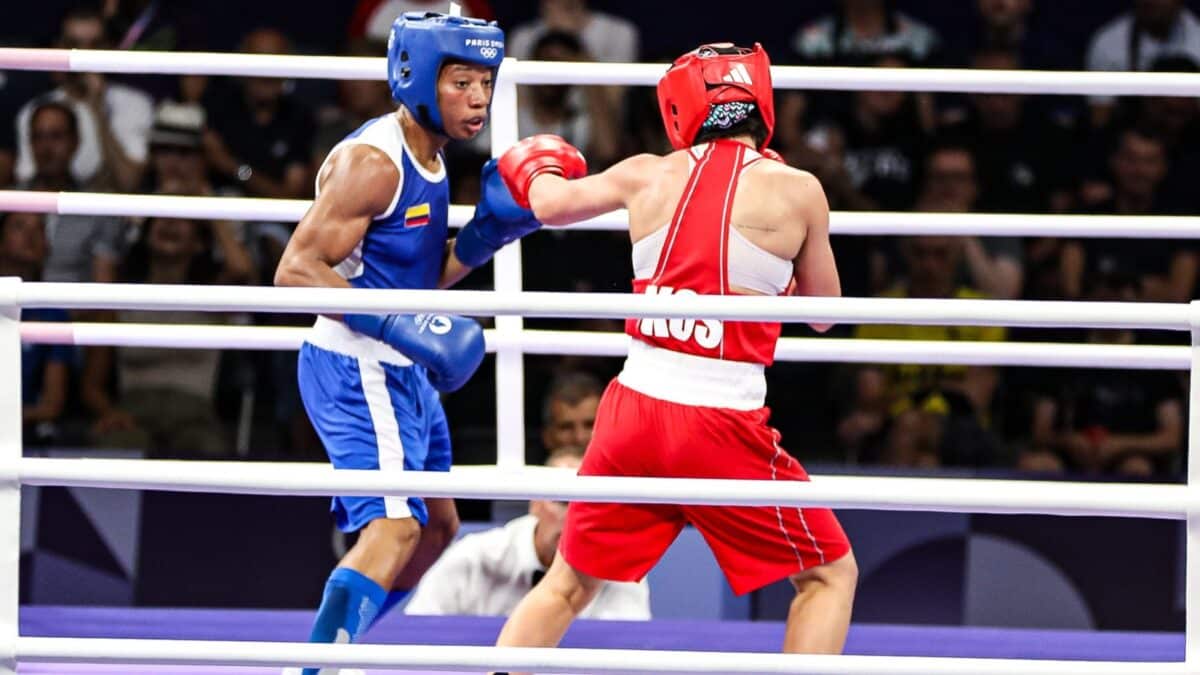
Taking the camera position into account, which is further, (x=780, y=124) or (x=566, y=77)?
(x=780, y=124)

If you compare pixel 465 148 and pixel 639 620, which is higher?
pixel 465 148

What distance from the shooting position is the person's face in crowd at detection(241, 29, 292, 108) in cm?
606

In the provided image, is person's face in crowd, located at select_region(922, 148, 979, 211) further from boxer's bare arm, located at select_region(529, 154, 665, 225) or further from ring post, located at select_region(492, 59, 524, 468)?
boxer's bare arm, located at select_region(529, 154, 665, 225)

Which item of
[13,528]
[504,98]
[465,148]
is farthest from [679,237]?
[465,148]

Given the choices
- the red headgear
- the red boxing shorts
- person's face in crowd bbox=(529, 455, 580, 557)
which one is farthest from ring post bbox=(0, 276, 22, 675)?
person's face in crowd bbox=(529, 455, 580, 557)

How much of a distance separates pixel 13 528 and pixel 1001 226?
212 centimetres

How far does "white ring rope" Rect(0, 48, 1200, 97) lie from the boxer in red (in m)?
0.61

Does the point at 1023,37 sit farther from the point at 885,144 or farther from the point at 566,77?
the point at 566,77

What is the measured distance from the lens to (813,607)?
279 cm

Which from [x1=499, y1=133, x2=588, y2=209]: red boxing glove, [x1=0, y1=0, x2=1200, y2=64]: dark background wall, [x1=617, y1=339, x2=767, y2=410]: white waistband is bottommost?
[x1=617, y1=339, x2=767, y2=410]: white waistband

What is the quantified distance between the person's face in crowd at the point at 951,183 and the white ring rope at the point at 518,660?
3.68m

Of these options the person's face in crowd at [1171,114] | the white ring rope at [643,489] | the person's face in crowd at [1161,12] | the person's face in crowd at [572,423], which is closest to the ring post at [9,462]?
the white ring rope at [643,489]

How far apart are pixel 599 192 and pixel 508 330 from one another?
2.62 ft

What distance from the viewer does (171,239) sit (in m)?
5.38
